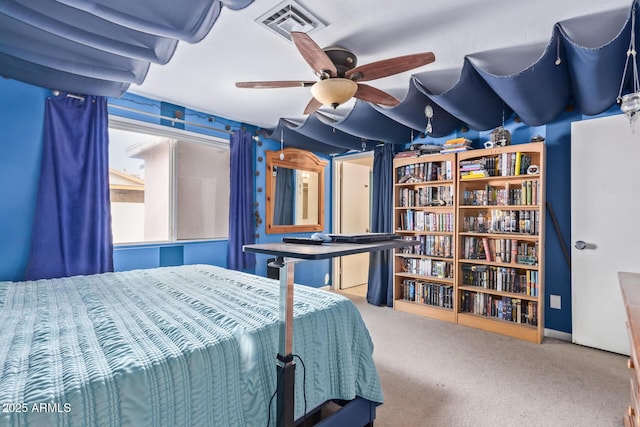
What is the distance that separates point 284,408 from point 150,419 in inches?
16.2

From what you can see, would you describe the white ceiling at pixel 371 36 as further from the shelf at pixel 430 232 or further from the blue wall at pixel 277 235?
the shelf at pixel 430 232

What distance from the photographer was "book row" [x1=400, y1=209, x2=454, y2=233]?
352 cm

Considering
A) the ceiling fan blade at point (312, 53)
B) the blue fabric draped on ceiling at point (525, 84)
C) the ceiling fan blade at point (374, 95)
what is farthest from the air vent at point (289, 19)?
the blue fabric draped on ceiling at point (525, 84)

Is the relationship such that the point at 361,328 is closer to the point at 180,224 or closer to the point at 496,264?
the point at 496,264

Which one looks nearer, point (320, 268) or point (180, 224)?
point (180, 224)

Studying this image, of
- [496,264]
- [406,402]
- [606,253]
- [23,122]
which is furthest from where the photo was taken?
[496,264]

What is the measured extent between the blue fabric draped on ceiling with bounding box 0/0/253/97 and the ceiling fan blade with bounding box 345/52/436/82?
774mm

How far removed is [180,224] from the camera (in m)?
3.30

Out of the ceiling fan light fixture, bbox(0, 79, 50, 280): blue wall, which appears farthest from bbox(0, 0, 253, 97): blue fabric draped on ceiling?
the ceiling fan light fixture

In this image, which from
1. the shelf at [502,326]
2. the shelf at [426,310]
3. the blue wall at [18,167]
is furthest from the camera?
the shelf at [426,310]

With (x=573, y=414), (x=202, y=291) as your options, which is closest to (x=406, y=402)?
(x=573, y=414)

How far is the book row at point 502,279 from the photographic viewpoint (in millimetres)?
2959

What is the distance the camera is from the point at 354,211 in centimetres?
515

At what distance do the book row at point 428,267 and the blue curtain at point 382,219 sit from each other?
21cm
